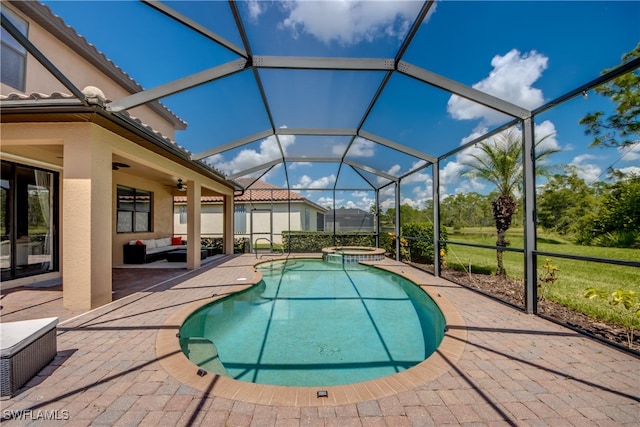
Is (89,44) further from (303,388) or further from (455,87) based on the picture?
(303,388)

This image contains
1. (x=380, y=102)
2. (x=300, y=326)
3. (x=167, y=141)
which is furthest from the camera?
(x=380, y=102)

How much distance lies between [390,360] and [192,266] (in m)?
7.23

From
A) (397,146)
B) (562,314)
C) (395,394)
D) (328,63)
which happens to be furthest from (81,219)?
(562,314)

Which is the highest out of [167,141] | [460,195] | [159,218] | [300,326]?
[167,141]

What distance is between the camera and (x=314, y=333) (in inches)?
186

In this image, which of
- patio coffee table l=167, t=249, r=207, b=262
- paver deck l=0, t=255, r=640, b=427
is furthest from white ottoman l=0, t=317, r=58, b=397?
patio coffee table l=167, t=249, r=207, b=262

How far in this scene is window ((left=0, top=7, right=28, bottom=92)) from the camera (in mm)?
5426

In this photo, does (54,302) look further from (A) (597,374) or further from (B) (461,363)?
(A) (597,374)

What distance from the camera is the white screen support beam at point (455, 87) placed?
4926 mm

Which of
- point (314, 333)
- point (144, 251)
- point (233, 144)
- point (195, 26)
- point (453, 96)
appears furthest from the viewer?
point (144, 251)

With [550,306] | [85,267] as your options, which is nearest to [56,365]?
[85,267]

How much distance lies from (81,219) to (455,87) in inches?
272

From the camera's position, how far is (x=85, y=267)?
15.1 feet

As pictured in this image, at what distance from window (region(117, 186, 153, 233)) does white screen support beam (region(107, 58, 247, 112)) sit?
263 inches
